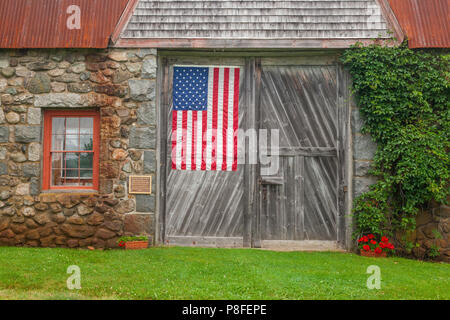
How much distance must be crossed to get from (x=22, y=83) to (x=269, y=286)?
550 cm

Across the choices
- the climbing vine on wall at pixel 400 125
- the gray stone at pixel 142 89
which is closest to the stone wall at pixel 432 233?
the climbing vine on wall at pixel 400 125

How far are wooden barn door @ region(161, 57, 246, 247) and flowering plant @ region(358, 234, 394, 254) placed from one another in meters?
2.08

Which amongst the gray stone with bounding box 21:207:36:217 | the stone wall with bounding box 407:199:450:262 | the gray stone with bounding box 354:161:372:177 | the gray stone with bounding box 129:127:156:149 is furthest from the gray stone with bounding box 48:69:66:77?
the stone wall with bounding box 407:199:450:262

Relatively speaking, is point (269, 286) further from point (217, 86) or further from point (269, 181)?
point (217, 86)

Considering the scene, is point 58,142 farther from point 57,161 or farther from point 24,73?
point 24,73

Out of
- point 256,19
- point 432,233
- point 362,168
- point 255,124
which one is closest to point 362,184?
point 362,168

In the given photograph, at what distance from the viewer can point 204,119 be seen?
22.6 ft

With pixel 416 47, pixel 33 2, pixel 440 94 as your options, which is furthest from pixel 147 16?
pixel 440 94

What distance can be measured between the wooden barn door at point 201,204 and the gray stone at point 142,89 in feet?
1.16

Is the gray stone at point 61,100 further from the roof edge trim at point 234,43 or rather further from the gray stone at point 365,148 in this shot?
the gray stone at point 365,148

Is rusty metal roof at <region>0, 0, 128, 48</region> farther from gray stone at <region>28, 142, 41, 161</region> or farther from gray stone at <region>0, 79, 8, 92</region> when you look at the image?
gray stone at <region>28, 142, 41, 161</region>

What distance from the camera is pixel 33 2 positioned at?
269 inches

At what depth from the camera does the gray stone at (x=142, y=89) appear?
663cm

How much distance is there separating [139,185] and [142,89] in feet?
5.55
